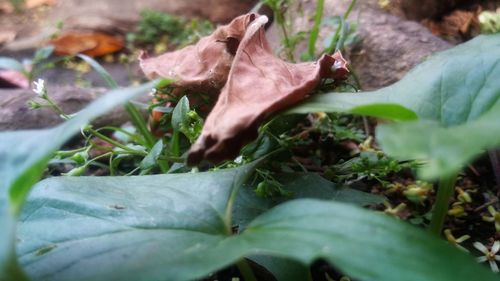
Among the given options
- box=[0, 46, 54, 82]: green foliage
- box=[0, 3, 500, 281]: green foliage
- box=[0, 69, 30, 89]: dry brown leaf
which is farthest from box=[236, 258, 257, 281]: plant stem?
box=[0, 69, 30, 89]: dry brown leaf

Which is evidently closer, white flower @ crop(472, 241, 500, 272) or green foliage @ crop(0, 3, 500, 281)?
green foliage @ crop(0, 3, 500, 281)

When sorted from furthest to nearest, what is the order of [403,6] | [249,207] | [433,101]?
[403,6] < [249,207] < [433,101]

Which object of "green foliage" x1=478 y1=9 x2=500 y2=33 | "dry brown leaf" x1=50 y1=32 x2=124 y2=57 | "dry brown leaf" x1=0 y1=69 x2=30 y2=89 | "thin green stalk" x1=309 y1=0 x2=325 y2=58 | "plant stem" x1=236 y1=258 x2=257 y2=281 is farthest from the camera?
"dry brown leaf" x1=50 y1=32 x2=124 y2=57

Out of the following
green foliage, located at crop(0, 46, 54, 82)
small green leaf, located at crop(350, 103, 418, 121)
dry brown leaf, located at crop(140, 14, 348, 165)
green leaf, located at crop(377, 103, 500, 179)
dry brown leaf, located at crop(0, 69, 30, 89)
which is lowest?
dry brown leaf, located at crop(0, 69, 30, 89)

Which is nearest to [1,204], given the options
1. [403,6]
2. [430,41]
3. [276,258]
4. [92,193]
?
[92,193]

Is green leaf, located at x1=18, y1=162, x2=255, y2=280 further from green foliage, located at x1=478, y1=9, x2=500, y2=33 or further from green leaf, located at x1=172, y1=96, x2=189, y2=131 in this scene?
green foliage, located at x1=478, y1=9, x2=500, y2=33

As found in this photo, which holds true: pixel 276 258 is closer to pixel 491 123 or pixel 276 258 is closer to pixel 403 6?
pixel 491 123

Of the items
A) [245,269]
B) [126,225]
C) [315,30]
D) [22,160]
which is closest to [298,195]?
[245,269]
